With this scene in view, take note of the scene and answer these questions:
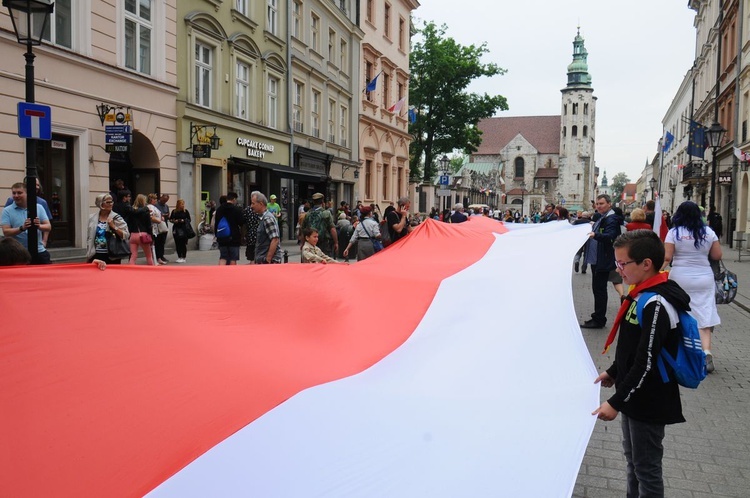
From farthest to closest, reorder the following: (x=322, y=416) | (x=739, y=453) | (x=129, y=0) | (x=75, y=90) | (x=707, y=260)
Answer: (x=129, y=0), (x=75, y=90), (x=707, y=260), (x=739, y=453), (x=322, y=416)

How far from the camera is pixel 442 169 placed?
105ft

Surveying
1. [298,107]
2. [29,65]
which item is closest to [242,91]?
[298,107]

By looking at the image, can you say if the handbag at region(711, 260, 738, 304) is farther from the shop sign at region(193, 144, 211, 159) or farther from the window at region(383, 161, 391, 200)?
the window at region(383, 161, 391, 200)

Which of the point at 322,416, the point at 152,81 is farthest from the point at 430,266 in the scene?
the point at 152,81

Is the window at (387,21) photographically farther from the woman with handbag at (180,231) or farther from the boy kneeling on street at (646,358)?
the boy kneeling on street at (646,358)

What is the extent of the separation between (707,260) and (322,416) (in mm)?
5214

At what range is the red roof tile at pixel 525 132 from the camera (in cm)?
11912

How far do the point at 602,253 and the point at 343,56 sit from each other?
82.9 feet

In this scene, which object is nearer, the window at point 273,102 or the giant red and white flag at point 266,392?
the giant red and white flag at point 266,392

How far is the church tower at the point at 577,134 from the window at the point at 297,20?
90.1 metres

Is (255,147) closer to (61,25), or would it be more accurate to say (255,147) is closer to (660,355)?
(61,25)

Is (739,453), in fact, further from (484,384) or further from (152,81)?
(152,81)

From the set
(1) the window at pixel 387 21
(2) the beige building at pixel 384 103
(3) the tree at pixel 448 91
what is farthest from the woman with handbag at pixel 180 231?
(3) the tree at pixel 448 91

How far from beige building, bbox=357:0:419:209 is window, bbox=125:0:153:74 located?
53.7 feet
